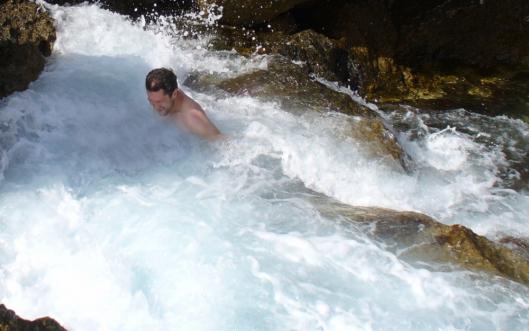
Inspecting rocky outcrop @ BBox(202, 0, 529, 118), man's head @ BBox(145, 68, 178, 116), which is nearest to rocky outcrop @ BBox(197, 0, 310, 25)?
rocky outcrop @ BBox(202, 0, 529, 118)

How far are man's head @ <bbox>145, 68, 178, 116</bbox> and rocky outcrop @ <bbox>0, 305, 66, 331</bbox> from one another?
2.48 metres

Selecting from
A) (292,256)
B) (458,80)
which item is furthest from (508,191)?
(458,80)

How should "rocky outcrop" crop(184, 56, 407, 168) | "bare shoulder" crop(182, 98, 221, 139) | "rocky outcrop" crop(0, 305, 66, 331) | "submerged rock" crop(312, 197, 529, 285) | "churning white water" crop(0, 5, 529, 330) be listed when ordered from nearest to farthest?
"rocky outcrop" crop(0, 305, 66, 331) < "churning white water" crop(0, 5, 529, 330) < "submerged rock" crop(312, 197, 529, 285) < "bare shoulder" crop(182, 98, 221, 139) < "rocky outcrop" crop(184, 56, 407, 168)

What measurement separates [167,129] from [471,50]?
5289 millimetres

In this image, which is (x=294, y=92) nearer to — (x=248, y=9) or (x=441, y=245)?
(x=248, y=9)

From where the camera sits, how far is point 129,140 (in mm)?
5285

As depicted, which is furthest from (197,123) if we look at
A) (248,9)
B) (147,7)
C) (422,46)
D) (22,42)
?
(422,46)

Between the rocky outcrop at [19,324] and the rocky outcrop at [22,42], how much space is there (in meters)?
3.10

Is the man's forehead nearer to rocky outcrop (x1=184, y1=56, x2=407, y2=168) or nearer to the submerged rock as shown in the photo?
rocky outcrop (x1=184, y1=56, x2=407, y2=168)

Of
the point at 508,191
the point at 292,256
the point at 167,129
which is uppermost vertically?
the point at 508,191

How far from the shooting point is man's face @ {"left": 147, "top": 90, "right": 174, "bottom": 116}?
16.0ft

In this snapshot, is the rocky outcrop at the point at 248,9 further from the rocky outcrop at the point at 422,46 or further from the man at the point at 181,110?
the man at the point at 181,110

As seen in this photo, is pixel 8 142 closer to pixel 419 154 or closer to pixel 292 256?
pixel 292 256

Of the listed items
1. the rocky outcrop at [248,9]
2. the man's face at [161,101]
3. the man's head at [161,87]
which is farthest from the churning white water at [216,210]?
the rocky outcrop at [248,9]
